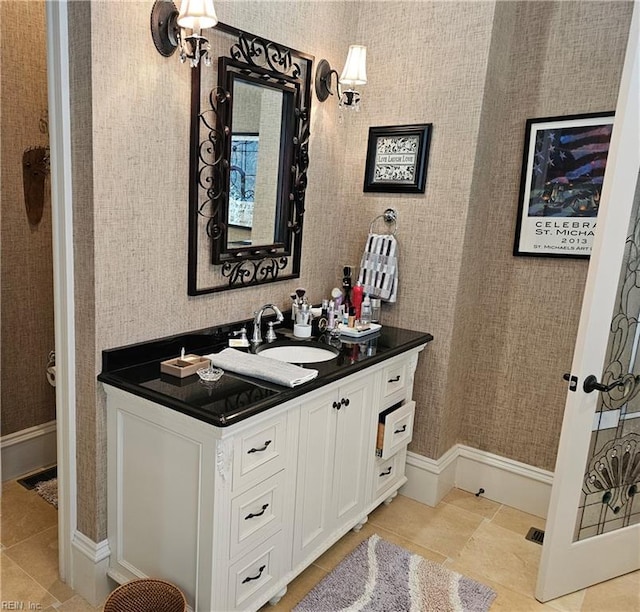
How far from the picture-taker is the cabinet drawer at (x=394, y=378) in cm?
235

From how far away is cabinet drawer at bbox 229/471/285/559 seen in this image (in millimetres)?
1678

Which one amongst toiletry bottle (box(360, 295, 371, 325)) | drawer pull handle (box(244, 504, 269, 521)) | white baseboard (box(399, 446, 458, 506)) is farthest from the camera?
white baseboard (box(399, 446, 458, 506))

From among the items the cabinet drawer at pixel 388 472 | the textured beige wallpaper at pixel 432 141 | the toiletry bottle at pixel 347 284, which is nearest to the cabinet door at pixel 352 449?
the cabinet drawer at pixel 388 472

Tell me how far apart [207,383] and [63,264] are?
62cm

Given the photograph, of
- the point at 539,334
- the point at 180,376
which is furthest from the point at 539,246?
the point at 180,376

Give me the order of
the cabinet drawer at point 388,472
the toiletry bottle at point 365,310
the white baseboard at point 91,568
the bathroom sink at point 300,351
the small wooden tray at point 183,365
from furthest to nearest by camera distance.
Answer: the toiletry bottle at point 365,310 < the cabinet drawer at point 388,472 < the bathroom sink at point 300,351 < the white baseboard at point 91,568 < the small wooden tray at point 183,365

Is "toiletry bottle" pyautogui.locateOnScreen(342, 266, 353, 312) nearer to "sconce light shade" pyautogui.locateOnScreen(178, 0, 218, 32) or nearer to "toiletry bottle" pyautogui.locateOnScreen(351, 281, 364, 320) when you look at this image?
"toiletry bottle" pyautogui.locateOnScreen(351, 281, 364, 320)

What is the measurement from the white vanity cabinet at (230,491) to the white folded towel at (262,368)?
69 mm

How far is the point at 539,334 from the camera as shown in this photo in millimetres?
2611

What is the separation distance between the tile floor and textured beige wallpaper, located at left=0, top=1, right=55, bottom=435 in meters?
0.44

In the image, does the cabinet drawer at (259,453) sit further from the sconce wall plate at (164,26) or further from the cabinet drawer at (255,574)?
the sconce wall plate at (164,26)

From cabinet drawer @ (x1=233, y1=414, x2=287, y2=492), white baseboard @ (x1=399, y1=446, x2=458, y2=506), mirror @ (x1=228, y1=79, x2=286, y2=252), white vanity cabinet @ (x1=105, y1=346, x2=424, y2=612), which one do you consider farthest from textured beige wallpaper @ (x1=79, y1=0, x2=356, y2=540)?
white baseboard @ (x1=399, y1=446, x2=458, y2=506)

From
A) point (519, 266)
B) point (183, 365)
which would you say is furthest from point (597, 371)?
point (183, 365)

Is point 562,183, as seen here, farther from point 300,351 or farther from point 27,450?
point 27,450
